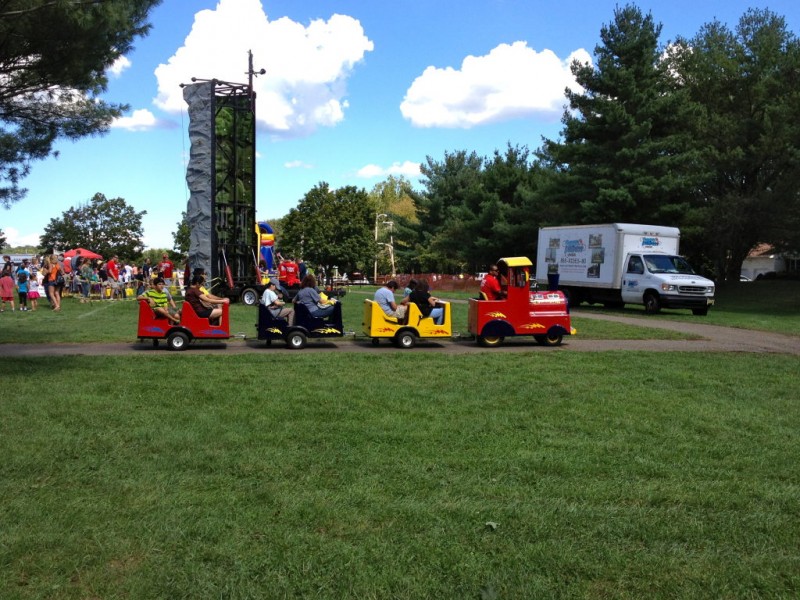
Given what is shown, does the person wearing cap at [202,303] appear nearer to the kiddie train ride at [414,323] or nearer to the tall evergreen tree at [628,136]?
the kiddie train ride at [414,323]

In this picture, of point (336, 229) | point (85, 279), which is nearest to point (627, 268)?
point (85, 279)

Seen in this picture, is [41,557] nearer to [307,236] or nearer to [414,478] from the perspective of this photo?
[414,478]

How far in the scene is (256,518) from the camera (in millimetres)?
4309

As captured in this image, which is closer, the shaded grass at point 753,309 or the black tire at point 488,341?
the black tire at point 488,341

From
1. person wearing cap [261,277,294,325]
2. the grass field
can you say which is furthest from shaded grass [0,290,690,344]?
the grass field

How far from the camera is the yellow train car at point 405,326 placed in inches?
515

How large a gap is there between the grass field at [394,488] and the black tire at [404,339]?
12.5ft

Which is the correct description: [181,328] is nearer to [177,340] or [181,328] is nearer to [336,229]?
[177,340]

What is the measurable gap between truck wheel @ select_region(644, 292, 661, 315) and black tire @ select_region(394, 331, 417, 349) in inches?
523

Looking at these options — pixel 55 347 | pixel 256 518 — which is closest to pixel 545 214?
pixel 55 347

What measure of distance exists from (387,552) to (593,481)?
193 cm

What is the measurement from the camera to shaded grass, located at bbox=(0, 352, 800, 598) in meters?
3.62

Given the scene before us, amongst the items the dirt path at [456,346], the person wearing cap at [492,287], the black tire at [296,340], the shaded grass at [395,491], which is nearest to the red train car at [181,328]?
the dirt path at [456,346]

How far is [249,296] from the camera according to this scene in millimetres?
24031
